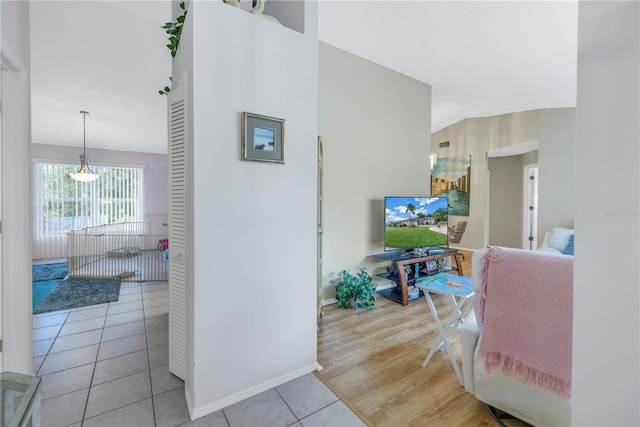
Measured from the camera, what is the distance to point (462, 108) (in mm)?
5594

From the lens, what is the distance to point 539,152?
5.29 metres

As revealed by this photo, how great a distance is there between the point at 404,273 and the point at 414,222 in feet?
2.56

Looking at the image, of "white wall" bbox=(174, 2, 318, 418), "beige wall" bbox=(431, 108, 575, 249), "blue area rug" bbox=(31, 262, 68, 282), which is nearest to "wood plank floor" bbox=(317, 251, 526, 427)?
"white wall" bbox=(174, 2, 318, 418)

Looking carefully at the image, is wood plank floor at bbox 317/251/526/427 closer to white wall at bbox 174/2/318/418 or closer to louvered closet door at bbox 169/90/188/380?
white wall at bbox 174/2/318/418

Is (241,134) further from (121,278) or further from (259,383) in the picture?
(121,278)

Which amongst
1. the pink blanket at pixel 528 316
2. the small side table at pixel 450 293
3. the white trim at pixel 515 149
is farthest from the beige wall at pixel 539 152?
the pink blanket at pixel 528 316

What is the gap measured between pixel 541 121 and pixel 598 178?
6.02 meters

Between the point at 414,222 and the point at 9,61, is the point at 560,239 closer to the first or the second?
the point at 414,222

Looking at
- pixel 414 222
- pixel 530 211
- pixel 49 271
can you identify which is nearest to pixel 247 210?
pixel 414 222

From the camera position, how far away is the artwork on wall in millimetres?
6629

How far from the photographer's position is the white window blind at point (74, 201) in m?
6.12

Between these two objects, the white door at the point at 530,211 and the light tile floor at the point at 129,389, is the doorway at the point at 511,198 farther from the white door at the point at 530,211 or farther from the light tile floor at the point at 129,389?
the light tile floor at the point at 129,389

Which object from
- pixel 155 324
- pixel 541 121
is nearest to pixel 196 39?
pixel 155 324

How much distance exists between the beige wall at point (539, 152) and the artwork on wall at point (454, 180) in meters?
0.12
